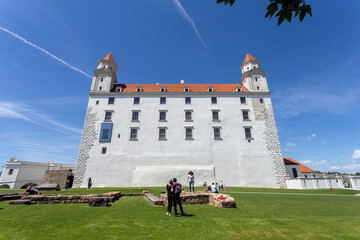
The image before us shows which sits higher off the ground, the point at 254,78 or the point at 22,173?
the point at 254,78

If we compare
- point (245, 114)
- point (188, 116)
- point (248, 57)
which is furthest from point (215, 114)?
point (248, 57)

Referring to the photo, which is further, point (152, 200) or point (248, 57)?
point (248, 57)

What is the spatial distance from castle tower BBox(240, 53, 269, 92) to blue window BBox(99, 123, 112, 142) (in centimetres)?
2835

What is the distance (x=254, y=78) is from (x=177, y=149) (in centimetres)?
2181

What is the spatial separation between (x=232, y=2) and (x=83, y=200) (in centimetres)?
1294

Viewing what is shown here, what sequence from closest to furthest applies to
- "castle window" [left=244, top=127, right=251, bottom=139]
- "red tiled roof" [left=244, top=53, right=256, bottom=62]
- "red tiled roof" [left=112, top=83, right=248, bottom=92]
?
"castle window" [left=244, top=127, right=251, bottom=139]
"red tiled roof" [left=112, top=83, right=248, bottom=92]
"red tiled roof" [left=244, top=53, right=256, bottom=62]

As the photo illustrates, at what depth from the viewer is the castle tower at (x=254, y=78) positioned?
3316cm

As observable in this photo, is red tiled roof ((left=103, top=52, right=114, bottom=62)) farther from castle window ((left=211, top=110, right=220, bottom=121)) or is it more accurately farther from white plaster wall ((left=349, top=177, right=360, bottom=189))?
white plaster wall ((left=349, top=177, right=360, bottom=189))

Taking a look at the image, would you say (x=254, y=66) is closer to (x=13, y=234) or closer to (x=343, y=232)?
(x=343, y=232)

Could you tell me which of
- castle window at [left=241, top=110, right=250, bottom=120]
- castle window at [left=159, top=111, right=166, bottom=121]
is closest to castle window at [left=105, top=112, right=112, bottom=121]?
castle window at [left=159, top=111, right=166, bottom=121]

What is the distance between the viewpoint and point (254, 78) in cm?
3381

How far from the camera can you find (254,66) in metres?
35.3

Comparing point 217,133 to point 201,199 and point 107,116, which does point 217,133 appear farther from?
point 107,116

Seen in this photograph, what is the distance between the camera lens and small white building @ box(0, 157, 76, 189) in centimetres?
3241
